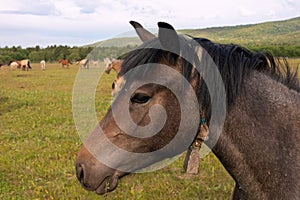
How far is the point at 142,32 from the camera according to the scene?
2.66 metres

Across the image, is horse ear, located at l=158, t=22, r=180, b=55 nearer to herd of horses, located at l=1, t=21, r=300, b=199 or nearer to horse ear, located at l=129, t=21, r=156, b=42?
herd of horses, located at l=1, t=21, r=300, b=199

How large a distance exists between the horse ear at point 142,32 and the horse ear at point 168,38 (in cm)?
40

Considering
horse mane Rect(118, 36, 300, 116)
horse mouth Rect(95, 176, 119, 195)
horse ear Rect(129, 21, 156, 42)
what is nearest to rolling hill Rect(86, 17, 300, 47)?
horse ear Rect(129, 21, 156, 42)

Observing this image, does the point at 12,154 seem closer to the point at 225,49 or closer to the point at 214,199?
the point at 214,199

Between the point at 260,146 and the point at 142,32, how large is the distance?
4.45 feet

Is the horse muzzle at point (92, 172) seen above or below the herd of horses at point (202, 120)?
below

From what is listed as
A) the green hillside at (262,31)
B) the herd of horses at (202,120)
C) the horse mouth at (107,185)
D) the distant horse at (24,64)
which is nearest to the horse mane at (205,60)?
the herd of horses at (202,120)

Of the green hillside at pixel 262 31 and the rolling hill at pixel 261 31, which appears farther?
the green hillside at pixel 262 31

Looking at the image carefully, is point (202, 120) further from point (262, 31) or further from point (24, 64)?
point (262, 31)

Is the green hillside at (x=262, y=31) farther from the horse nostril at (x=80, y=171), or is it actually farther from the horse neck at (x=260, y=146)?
the horse nostril at (x=80, y=171)

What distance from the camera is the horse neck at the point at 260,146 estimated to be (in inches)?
92.2

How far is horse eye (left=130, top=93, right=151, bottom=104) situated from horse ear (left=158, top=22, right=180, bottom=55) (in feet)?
1.27

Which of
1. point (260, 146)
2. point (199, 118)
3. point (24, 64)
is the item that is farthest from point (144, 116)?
point (24, 64)

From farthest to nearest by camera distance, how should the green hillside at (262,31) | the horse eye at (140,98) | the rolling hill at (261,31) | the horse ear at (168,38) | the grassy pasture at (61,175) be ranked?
the green hillside at (262,31) < the rolling hill at (261,31) < the grassy pasture at (61,175) < the horse eye at (140,98) < the horse ear at (168,38)
